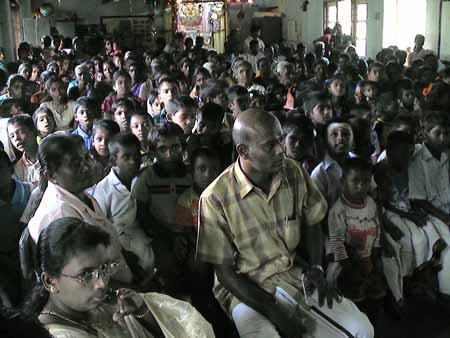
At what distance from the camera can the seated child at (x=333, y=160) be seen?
3145mm

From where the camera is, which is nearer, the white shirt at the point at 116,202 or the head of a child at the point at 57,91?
the white shirt at the point at 116,202

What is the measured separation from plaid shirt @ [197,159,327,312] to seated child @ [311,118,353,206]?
2.29 feet

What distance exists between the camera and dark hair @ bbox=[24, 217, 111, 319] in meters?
1.68

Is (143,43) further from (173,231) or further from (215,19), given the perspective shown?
(173,231)

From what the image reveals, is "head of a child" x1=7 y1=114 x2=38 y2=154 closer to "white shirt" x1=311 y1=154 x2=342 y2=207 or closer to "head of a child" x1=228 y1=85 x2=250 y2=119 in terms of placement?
"head of a child" x1=228 y1=85 x2=250 y2=119

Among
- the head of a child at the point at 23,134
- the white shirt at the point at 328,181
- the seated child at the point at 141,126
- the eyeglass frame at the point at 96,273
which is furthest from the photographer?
the seated child at the point at 141,126

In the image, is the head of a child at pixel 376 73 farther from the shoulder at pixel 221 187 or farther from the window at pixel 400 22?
the shoulder at pixel 221 187

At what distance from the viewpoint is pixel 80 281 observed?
5.45 feet

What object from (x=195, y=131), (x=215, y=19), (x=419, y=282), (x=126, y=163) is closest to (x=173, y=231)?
(x=126, y=163)

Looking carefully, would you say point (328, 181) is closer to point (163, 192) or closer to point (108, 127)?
point (163, 192)

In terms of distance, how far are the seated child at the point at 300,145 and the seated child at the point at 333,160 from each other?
8cm

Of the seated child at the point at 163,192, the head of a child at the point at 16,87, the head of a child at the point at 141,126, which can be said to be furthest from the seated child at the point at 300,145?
the head of a child at the point at 16,87

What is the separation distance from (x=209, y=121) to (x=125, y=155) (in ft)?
3.42

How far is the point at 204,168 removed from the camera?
9.96 ft
